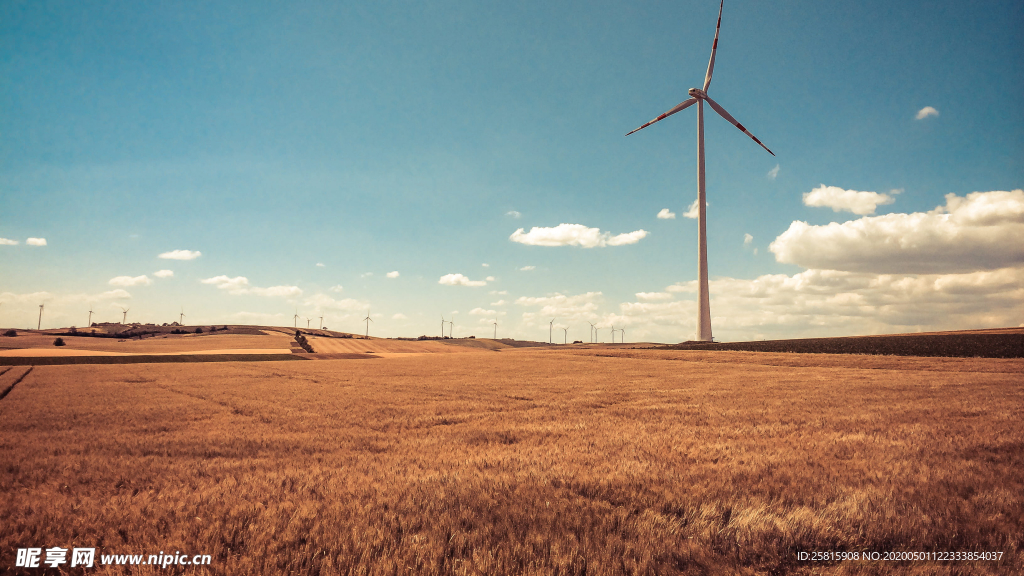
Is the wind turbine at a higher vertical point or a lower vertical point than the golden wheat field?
higher

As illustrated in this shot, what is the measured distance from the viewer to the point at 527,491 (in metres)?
7.42

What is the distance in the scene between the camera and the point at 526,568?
4.99 m

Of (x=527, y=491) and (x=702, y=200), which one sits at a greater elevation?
(x=702, y=200)

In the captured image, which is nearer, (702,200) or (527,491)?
(527,491)

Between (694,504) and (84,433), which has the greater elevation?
(694,504)

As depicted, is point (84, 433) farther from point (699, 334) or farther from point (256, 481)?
point (699, 334)

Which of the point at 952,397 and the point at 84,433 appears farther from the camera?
the point at 952,397

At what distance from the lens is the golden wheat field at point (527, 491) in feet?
17.5

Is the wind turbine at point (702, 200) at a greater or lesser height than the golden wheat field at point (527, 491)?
greater

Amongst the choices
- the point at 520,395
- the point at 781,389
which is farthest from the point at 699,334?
the point at 520,395

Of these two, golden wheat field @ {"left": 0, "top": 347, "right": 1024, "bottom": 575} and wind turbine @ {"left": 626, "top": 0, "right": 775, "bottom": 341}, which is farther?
wind turbine @ {"left": 626, "top": 0, "right": 775, "bottom": 341}

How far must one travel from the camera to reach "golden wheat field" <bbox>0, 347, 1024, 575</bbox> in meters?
5.34

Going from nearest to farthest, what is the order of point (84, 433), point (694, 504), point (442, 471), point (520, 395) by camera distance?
point (694, 504) < point (442, 471) < point (84, 433) < point (520, 395)

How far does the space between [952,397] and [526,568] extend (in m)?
25.1
